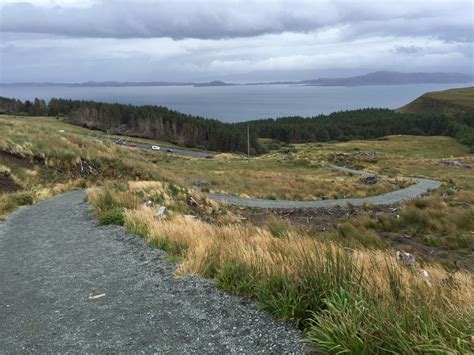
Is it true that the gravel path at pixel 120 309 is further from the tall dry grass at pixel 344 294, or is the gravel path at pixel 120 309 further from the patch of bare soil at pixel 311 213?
the patch of bare soil at pixel 311 213

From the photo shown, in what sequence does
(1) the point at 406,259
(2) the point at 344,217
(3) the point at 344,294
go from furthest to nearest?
(2) the point at 344,217 < (1) the point at 406,259 < (3) the point at 344,294

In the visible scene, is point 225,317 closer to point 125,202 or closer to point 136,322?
point 136,322

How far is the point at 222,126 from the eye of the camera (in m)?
127

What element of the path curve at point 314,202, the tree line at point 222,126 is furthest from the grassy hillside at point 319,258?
the tree line at point 222,126

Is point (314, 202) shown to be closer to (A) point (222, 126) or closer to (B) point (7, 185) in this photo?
(B) point (7, 185)

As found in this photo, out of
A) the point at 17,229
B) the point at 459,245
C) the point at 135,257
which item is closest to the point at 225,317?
the point at 135,257

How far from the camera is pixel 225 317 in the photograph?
427 centimetres

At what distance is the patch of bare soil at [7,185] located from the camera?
1555 centimetres

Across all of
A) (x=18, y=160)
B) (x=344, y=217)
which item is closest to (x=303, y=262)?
(x=344, y=217)

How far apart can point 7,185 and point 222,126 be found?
112m

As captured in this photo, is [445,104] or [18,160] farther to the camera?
[445,104]

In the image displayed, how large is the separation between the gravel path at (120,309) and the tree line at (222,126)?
109m

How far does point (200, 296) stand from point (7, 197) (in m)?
11.6

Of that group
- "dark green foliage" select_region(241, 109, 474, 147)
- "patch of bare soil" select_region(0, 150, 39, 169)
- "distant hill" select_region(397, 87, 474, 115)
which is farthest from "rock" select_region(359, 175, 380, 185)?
"distant hill" select_region(397, 87, 474, 115)
